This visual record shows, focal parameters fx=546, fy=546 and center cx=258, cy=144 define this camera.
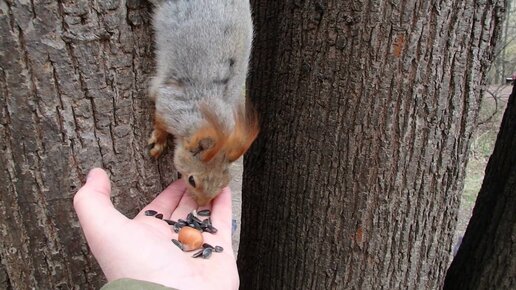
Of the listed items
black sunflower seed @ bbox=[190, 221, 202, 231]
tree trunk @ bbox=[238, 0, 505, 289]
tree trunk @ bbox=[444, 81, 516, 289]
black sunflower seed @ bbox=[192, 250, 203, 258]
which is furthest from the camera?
tree trunk @ bbox=[444, 81, 516, 289]

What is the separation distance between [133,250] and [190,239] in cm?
19

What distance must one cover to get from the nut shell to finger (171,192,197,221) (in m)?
0.12

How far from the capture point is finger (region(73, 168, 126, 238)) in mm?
1202

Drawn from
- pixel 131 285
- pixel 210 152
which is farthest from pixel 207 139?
pixel 131 285

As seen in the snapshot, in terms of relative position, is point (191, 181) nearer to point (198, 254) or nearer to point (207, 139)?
point (207, 139)

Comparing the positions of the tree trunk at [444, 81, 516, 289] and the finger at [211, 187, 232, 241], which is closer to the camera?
the finger at [211, 187, 232, 241]

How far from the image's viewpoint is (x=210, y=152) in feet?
5.43

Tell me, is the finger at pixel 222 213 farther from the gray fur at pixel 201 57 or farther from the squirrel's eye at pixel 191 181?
the gray fur at pixel 201 57

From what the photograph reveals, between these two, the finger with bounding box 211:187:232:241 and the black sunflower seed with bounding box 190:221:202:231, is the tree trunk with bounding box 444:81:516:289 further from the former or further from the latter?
the black sunflower seed with bounding box 190:221:202:231

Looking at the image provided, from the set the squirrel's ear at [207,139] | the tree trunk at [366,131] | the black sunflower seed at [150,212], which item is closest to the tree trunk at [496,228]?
the tree trunk at [366,131]

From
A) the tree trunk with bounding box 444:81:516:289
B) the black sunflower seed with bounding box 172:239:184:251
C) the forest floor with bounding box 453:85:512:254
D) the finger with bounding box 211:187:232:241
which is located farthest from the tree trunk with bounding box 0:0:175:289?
the forest floor with bounding box 453:85:512:254

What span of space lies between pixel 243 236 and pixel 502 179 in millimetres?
1033

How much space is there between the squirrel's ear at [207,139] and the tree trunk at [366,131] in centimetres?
32

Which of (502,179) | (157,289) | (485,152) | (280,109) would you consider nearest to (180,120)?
(280,109)
